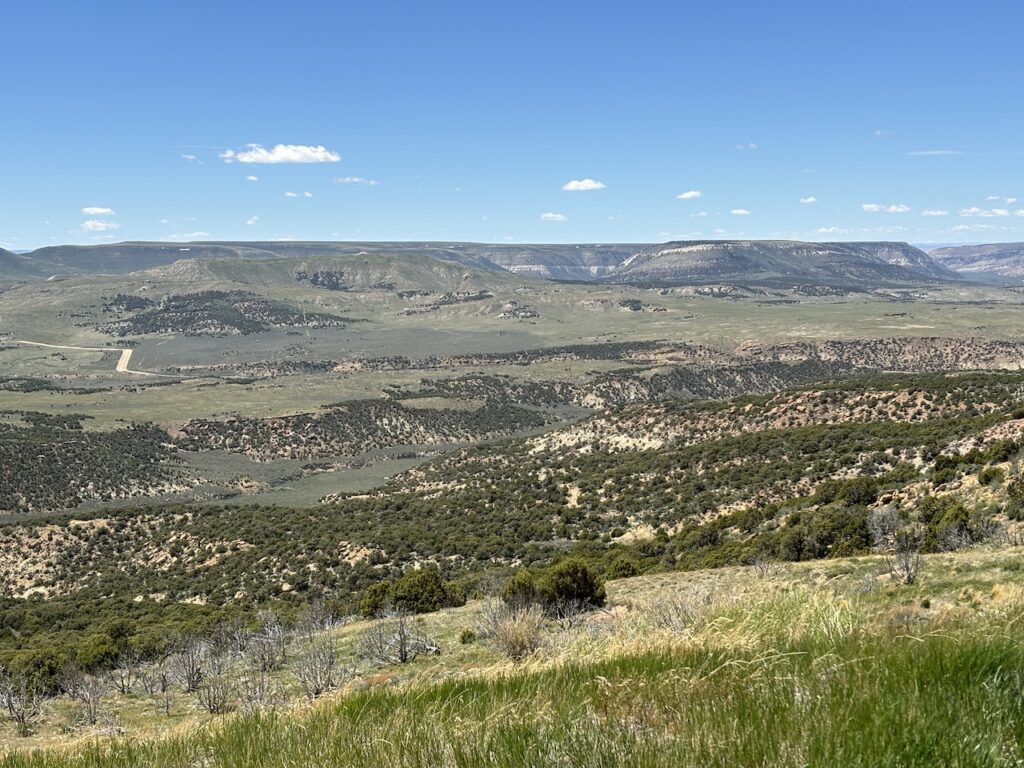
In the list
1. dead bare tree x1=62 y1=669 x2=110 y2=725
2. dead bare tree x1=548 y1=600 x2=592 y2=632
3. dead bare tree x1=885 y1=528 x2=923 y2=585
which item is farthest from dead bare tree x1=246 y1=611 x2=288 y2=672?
dead bare tree x1=885 y1=528 x2=923 y2=585

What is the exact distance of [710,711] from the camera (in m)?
2.85

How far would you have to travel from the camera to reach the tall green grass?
2.37m

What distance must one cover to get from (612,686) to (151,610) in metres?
43.0

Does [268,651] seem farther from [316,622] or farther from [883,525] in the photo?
[883,525]

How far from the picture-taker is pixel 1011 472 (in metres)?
28.7

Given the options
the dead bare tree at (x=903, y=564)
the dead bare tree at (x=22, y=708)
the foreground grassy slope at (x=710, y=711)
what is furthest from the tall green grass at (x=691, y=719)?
the dead bare tree at (x=22, y=708)

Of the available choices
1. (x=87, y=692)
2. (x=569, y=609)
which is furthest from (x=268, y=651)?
(x=569, y=609)

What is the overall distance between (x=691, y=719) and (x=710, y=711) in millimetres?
136

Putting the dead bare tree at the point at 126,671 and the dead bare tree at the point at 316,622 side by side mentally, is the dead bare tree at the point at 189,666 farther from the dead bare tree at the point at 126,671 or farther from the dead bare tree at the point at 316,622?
the dead bare tree at the point at 316,622

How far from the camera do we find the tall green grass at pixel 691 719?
2.37 metres

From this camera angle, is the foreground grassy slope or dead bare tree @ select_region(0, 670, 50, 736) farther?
dead bare tree @ select_region(0, 670, 50, 736)

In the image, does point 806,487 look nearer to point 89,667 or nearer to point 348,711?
point 89,667

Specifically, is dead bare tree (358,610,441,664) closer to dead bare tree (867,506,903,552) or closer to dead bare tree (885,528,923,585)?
dead bare tree (885,528,923,585)

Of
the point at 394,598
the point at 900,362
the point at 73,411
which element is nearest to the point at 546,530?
the point at 394,598
